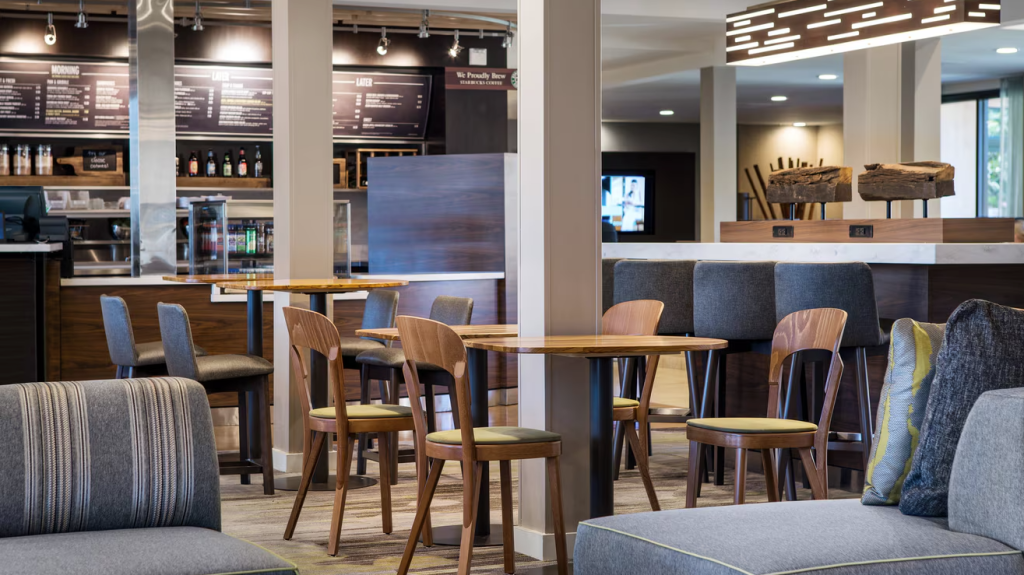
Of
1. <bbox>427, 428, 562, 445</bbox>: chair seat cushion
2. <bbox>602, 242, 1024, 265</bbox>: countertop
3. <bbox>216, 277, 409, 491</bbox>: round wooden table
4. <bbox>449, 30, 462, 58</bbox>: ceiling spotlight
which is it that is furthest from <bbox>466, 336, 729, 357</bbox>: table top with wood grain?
<bbox>449, 30, 462, 58</bbox>: ceiling spotlight

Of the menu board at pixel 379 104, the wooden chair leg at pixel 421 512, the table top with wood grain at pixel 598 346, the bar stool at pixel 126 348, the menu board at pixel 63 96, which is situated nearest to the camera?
the table top with wood grain at pixel 598 346

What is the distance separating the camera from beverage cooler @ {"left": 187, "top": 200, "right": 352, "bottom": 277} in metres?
6.73

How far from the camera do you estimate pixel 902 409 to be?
2.51 m

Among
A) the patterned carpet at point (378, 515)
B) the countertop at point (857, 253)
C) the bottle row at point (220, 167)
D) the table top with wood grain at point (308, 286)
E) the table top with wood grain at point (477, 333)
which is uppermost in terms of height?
the bottle row at point (220, 167)

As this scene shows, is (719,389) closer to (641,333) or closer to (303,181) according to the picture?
(641,333)

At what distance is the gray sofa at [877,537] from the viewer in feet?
6.88

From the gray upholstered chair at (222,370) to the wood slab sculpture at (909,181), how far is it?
372 centimetres

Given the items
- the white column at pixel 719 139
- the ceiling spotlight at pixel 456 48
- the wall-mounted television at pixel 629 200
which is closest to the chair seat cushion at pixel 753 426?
the ceiling spotlight at pixel 456 48

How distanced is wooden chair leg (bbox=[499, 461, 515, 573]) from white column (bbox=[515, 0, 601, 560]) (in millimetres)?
298

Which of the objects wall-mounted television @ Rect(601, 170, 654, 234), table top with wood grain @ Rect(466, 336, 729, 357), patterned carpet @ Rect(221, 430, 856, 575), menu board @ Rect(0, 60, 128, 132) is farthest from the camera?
wall-mounted television @ Rect(601, 170, 654, 234)

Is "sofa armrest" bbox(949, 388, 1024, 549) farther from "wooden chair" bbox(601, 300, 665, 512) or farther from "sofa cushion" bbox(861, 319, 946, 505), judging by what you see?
"wooden chair" bbox(601, 300, 665, 512)

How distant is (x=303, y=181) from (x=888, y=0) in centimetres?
354

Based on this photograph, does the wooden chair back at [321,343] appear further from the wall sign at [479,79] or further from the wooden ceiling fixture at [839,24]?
the wall sign at [479,79]

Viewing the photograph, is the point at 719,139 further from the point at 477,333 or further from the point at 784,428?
the point at 784,428
